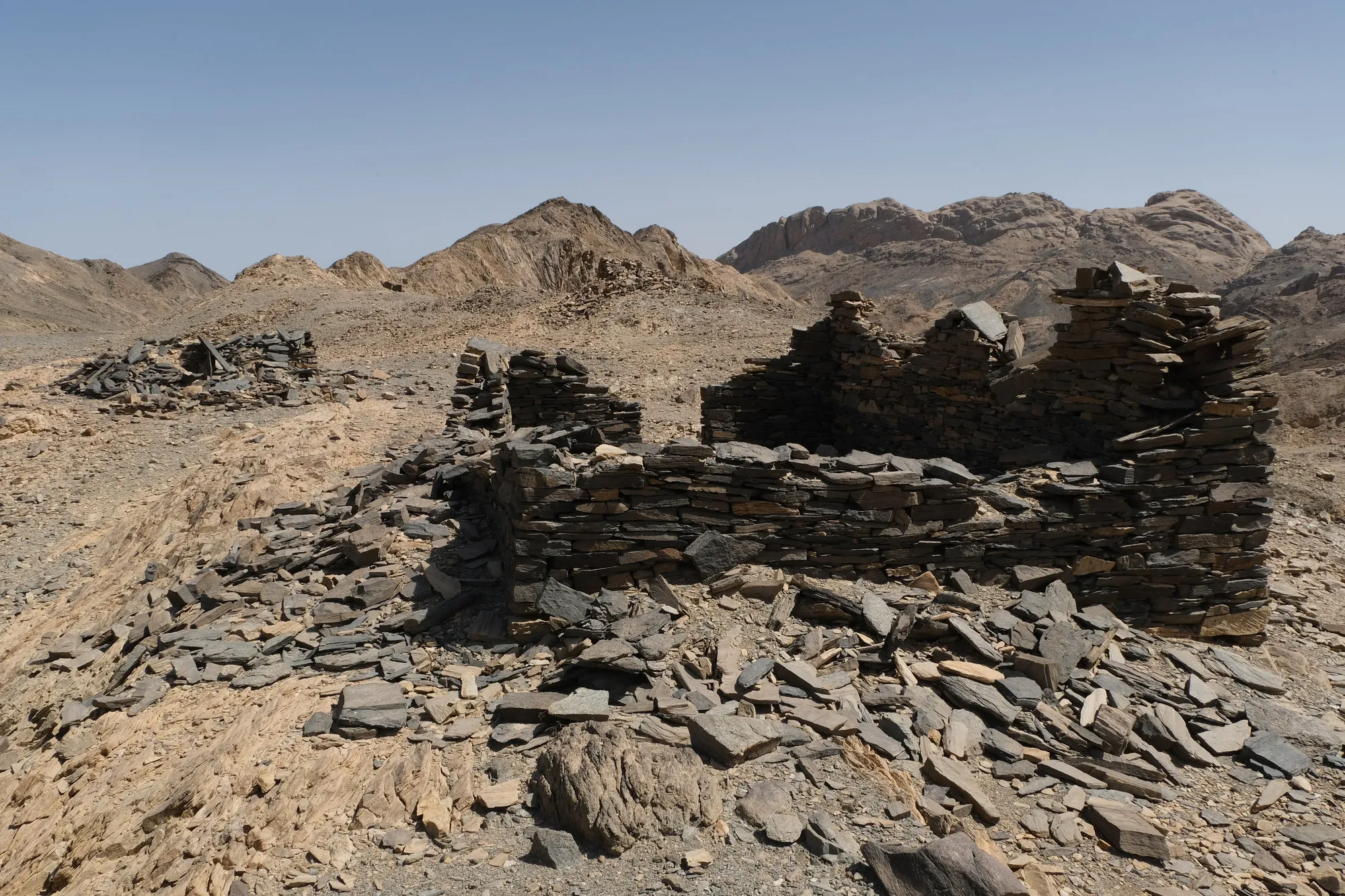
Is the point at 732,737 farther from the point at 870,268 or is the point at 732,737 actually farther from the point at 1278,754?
the point at 870,268

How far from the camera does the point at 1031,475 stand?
7.11 m

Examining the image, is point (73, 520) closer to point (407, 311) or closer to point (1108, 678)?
point (1108, 678)

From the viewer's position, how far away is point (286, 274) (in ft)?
134

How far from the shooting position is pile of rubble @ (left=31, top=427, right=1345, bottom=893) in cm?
400

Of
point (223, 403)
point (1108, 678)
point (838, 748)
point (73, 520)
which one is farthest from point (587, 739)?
point (223, 403)

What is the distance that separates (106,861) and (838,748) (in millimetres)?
4090

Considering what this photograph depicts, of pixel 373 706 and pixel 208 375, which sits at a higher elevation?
pixel 208 375

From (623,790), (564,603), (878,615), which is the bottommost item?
(623,790)

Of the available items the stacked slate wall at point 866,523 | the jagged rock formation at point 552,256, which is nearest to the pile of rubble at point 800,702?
the stacked slate wall at point 866,523

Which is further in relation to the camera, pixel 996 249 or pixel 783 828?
pixel 996 249

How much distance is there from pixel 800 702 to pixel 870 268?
6651 cm

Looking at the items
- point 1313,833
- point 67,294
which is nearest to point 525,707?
point 1313,833

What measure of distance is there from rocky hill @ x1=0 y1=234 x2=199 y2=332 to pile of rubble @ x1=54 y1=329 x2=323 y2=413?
27.0 meters

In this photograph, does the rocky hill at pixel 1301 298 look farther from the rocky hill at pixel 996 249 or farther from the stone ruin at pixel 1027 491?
the stone ruin at pixel 1027 491
